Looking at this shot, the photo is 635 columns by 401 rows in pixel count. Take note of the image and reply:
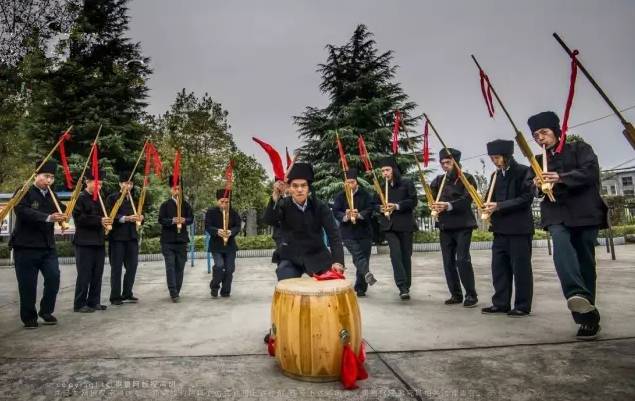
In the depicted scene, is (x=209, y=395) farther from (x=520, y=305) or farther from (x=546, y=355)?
(x=520, y=305)

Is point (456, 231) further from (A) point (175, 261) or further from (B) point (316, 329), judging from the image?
(A) point (175, 261)

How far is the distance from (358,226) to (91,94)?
15.1 metres

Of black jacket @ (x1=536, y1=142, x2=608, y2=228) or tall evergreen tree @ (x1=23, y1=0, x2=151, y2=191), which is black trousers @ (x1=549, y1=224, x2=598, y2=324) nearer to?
black jacket @ (x1=536, y1=142, x2=608, y2=228)

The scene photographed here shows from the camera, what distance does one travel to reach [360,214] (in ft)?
19.4

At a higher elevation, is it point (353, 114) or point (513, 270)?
point (353, 114)

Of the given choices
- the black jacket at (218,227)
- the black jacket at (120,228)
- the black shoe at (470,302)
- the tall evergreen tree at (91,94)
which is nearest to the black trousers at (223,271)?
the black jacket at (218,227)

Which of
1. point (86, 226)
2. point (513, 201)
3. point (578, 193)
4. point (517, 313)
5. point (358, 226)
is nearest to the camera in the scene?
point (578, 193)

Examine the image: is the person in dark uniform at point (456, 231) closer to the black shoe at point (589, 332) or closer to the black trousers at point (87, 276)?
the black shoe at point (589, 332)

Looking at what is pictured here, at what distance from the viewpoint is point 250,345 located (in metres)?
3.39

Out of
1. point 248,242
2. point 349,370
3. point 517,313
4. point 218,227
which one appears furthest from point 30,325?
point 248,242

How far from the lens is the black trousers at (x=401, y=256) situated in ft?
17.9

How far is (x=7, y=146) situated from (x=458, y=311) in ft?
73.8

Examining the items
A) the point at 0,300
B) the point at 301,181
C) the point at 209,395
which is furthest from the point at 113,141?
the point at 209,395

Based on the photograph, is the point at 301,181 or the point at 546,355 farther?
the point at 301,181
